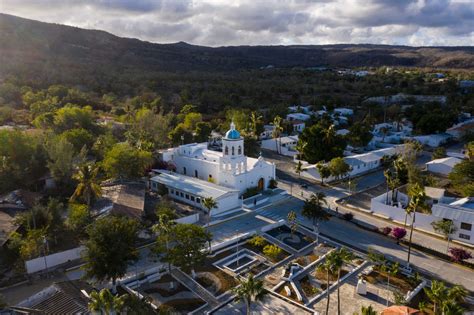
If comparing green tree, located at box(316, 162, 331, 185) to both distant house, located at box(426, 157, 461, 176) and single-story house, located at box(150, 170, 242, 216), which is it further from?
distant house, located at box(426, 157, 461, 176)

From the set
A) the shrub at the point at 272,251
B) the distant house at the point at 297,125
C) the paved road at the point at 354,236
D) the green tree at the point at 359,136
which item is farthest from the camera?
the distant house at the point at 297,125

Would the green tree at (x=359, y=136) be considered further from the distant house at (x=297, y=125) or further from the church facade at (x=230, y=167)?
the church facade at (x=230, y=167)

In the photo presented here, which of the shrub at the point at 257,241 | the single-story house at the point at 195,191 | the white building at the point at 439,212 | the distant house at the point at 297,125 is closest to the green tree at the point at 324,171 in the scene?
the white building at the point at 439,212

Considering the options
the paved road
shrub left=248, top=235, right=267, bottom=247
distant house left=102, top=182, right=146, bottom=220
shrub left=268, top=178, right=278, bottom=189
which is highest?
distant house left=102, top=182, right=146, bottom=220

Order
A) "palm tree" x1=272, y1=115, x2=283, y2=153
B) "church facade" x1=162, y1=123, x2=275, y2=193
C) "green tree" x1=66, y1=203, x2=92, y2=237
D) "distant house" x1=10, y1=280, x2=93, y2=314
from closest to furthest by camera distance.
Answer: "distant house" x1=10, y1=280, x2=93, y2=314
"green tree" x1=66, y1=203, x2=92, y2=237
"church facade" x1=162, y1=123, x2=275, y2=193
"palm tree" x1=272, y1=115, x2=283, y2=153

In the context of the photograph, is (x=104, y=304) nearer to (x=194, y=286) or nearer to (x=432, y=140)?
(x=194, y=286)

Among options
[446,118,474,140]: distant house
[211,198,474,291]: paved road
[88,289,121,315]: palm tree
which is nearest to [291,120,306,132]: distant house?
[446,118,474,140]: distant house

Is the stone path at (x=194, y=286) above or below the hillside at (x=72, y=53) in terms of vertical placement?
below
